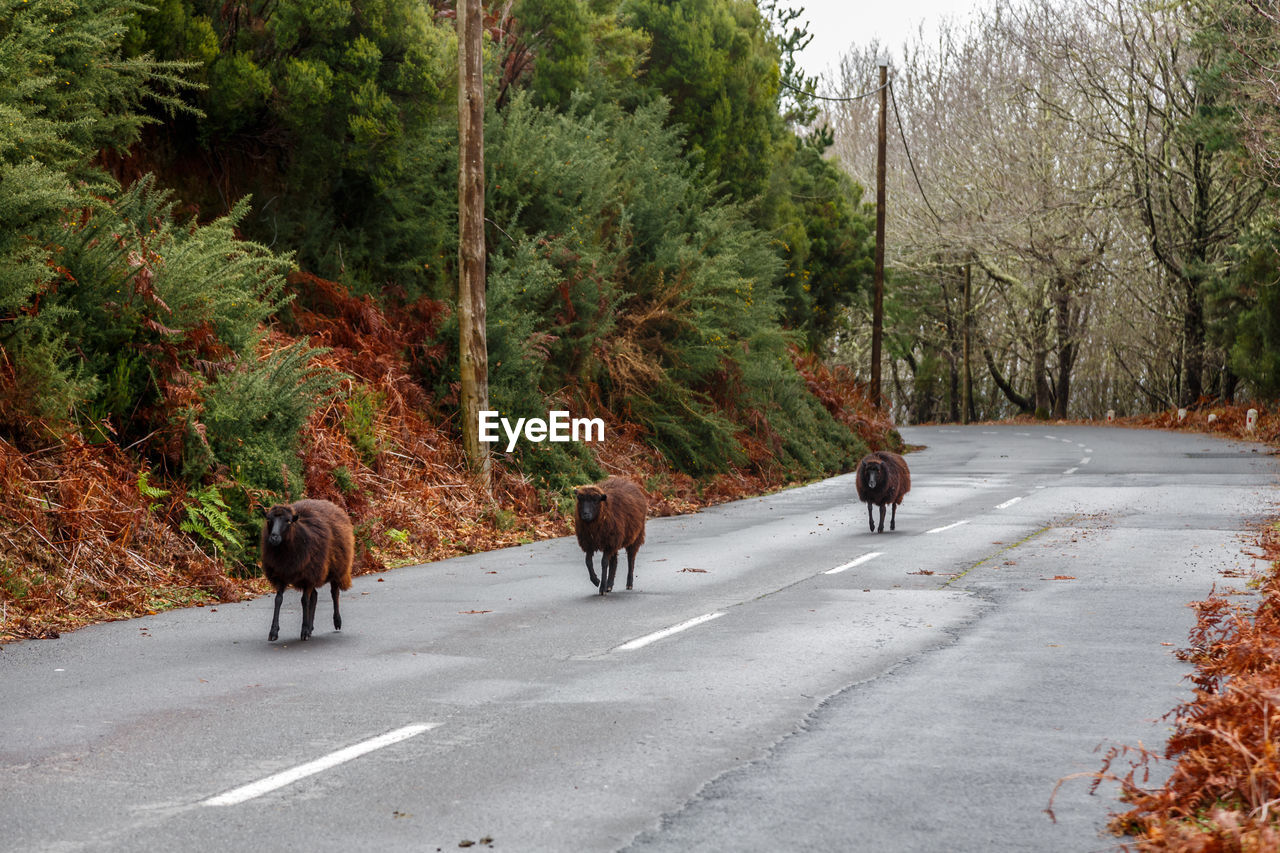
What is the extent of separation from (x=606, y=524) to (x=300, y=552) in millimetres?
3256

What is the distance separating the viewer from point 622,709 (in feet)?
24.1

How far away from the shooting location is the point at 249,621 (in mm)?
10453

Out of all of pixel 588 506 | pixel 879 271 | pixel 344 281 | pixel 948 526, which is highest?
pixel 879 271

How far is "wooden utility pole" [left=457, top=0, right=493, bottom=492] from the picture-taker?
1783 centimetres

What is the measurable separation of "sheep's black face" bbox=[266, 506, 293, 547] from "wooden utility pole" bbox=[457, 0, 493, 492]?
8.22 meters

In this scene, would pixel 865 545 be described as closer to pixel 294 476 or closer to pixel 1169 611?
pixel 1169 611

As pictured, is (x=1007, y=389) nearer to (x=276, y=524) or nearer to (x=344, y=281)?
(x=344, y=281)

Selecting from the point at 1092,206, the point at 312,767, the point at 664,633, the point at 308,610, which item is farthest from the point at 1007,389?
the point at 312,767

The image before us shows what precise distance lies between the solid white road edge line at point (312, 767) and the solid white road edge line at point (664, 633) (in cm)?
253

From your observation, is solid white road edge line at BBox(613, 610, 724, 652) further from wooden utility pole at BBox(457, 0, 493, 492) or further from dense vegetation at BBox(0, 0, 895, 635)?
wooden utility pole at BBox(457, 0, 493, 492)

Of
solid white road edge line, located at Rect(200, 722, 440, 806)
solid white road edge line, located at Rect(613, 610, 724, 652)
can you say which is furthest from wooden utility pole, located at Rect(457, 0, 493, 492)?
solid white road edge line, located at Rect(200, 722, 440, 806)

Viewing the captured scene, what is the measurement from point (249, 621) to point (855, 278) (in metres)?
35.1

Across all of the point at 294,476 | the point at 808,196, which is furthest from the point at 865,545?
the point at 808,196

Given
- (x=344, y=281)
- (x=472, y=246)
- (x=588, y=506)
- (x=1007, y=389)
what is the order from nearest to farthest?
(x=588, y=506) < (x=472, y=246) < (x=344, y=281) < (x=1007, y=389)
